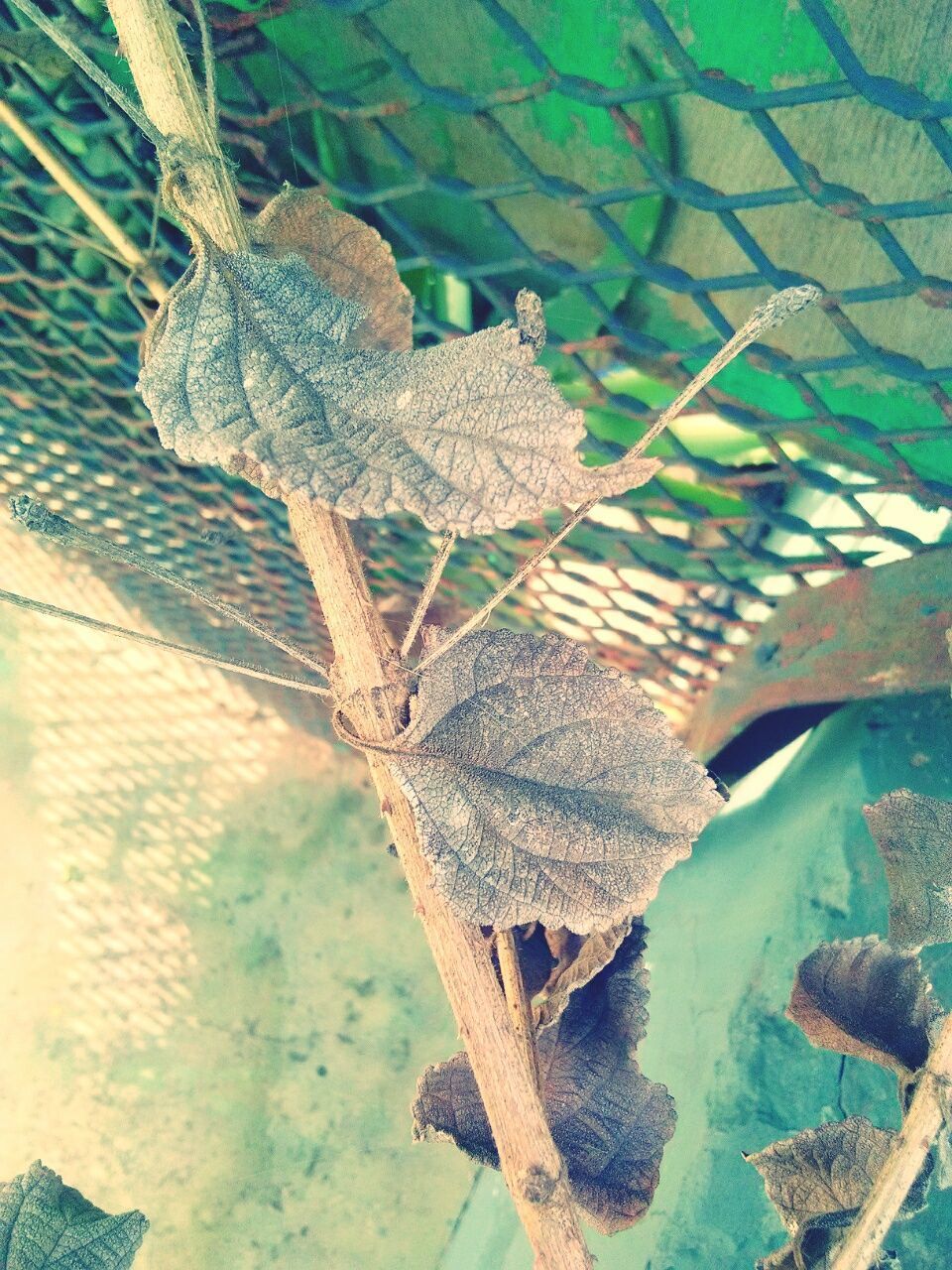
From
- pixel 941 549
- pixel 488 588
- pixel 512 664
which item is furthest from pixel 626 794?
pixel 488 588

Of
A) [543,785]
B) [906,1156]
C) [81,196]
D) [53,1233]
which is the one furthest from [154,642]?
[81,196]

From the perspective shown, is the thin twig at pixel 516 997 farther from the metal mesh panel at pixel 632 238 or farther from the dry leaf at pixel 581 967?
the metal mesh panel at pixel 632 238

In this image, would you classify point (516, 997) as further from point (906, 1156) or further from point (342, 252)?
point (342, 252)

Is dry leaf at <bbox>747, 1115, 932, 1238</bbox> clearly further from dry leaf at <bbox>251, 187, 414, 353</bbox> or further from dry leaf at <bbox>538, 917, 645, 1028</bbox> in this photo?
dry leaf at <bbox>251, 187, 414, 353</bbox>

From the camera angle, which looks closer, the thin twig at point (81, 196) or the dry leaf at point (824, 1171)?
the dry leaf at point (824, 1171)

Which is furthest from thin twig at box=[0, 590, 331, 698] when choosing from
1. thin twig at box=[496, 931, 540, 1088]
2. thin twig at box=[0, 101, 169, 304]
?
thin twig at box=[0, 101, 169, 304]

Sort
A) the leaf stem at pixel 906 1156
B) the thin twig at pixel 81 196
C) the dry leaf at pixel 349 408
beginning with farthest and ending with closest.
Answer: the thin twig at pixel 81 196
the leaf stem at pixel 906 1156
the dry leaf at pixel 349 408

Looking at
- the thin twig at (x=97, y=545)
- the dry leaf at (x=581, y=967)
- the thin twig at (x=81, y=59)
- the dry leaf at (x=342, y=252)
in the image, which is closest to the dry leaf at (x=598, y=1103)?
the dry leaf at (x=581, y=967)
